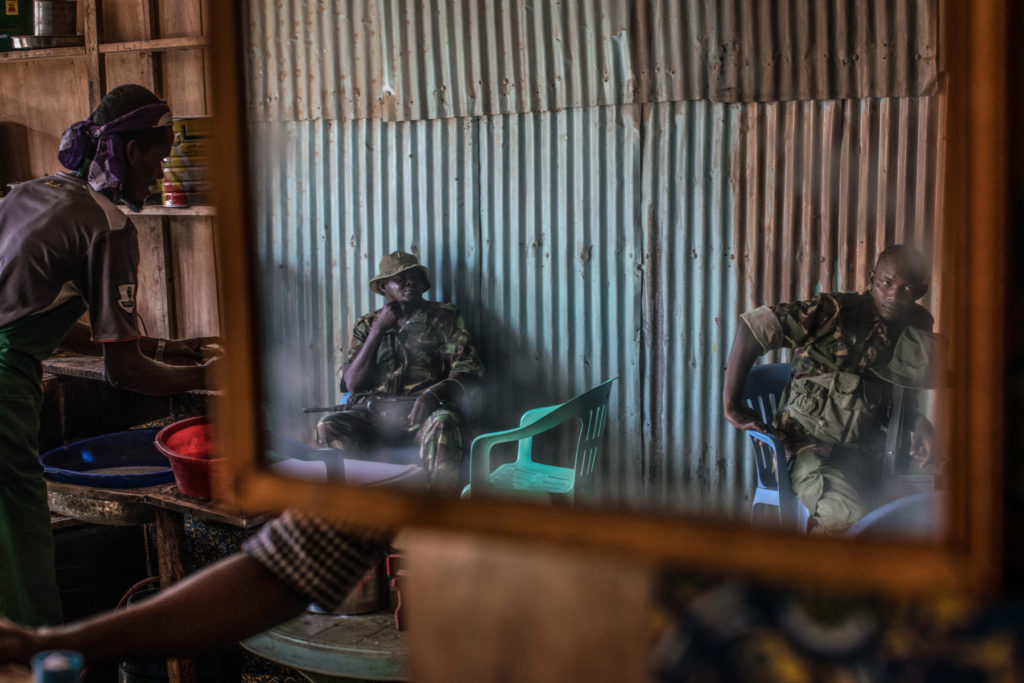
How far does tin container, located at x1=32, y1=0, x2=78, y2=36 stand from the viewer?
3.65m

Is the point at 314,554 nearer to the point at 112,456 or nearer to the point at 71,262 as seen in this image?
the point at 71,262

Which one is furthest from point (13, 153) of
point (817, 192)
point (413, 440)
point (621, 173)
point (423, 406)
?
point (817, 192)

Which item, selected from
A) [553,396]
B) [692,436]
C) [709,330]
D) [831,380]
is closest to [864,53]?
[709,330]

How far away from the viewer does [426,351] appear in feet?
9.80

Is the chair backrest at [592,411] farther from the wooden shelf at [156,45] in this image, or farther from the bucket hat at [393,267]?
the wooden shelf at [156,45]

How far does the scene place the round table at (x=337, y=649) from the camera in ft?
6.12

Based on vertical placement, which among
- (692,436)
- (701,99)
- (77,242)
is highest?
(701,99)

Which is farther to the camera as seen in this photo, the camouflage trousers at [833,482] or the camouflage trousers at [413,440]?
the camouflage trousers at [413,440]

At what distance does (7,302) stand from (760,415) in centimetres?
187

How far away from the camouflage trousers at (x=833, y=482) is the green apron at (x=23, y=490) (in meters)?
1.87

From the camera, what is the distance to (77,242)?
2.18m

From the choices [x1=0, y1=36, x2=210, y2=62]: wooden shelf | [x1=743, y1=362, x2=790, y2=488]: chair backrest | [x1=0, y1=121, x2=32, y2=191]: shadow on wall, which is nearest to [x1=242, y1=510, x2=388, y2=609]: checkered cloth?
[x1=743, y1=362, x2=790, y2=488]: chair backrest

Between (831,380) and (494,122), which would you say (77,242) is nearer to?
(494,122)

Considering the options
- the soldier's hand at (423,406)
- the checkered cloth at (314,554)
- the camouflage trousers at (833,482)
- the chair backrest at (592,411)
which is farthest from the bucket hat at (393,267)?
the checkered cloth at (314,554)
